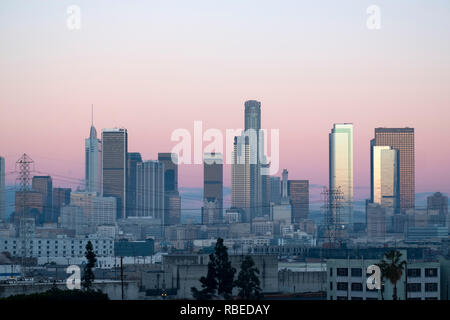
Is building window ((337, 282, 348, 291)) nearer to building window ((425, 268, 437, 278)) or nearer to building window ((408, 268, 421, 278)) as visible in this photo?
building window ((408, 268, 421, 278))

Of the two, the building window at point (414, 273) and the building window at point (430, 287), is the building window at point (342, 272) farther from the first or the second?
the building window at point (430, 287)

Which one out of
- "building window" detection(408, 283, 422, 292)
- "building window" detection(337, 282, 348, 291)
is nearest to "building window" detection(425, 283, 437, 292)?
"building window" detection(408, 283, 422, 292)

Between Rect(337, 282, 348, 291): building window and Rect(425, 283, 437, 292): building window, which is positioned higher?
Rect(425, 283, 437, 292): building window

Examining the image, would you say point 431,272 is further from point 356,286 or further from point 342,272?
point 342,272

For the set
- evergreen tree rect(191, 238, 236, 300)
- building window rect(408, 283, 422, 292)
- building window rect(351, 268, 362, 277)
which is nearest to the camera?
building window rect(408, 283, 422, 292)

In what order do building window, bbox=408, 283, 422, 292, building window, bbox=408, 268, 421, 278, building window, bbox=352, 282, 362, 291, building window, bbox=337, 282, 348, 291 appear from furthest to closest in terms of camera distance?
building window, bbox=337, 282, 348, 291 < building window, bbox=352, 282, 362, 291 < building window, bbox=408, 268, 421, 278 < building window, bbox=408, 283, 422, 292

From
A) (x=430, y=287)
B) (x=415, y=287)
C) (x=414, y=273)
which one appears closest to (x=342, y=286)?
(x=414, y=273)

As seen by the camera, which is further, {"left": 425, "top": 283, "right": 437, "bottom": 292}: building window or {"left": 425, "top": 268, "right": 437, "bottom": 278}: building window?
{"left": 425, "top": 268, "right": 437, "bottom": 278}: building window
